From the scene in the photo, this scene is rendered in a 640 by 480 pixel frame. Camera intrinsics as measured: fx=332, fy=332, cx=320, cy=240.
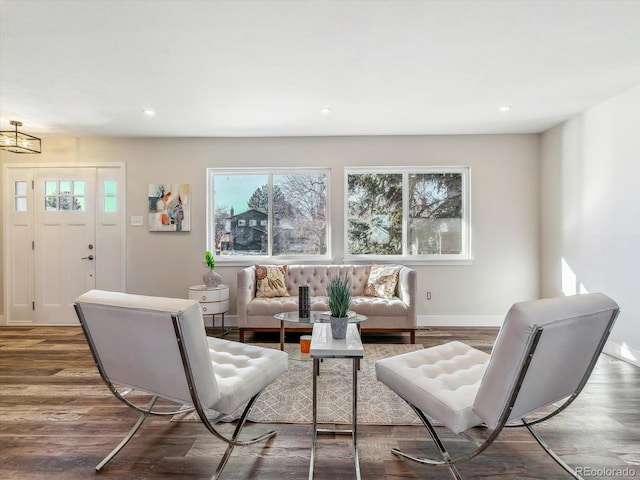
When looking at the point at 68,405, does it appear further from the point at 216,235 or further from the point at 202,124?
the point at 202,124

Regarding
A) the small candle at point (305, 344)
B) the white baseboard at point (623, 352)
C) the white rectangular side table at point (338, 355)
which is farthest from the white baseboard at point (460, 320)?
the white rectangular side table at point (338, 355)

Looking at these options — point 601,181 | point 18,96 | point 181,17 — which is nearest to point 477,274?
point 601,181

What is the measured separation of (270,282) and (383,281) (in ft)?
4.43

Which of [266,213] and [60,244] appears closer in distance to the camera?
[60,244]

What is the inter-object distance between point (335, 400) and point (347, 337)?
679mm

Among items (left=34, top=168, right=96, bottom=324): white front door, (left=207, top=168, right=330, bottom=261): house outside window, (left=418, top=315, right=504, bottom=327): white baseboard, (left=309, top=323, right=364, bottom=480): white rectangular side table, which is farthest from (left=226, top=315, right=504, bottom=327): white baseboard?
(left=309, top=323, right=364, bottom=480): white rectangular side table

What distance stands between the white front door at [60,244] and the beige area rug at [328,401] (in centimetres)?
303

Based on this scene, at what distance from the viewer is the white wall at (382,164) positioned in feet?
14.2

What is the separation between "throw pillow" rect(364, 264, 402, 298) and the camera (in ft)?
12.8

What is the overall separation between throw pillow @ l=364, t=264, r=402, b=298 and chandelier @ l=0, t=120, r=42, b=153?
Result: 14.2 feet

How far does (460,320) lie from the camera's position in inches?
170

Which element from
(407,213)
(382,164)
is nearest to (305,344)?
(407,213)

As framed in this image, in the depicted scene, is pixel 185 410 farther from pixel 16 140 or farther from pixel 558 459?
pixel 16 140

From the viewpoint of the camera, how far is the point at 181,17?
1963 mm
